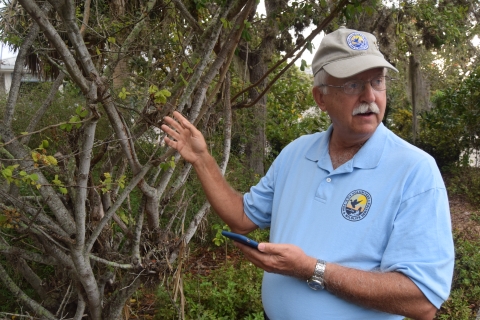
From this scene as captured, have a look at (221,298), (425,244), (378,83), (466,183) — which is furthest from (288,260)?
(466,183)

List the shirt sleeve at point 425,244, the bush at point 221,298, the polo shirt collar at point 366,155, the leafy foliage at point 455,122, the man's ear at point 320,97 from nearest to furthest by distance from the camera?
the shirt sleeve at point 425,244
the polo shirt collar at point 366,155
the man's ear at point 320,97
the bush at point 221,298
the leafy foliage at point 455,122

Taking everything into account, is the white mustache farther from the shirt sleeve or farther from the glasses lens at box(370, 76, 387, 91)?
the shirt sleeve

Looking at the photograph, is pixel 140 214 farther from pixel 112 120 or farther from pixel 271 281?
pixel 271 281

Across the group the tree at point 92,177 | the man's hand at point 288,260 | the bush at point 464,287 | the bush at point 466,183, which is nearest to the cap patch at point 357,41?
the man's hand at point 288,260

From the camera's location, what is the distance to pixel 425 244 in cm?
163

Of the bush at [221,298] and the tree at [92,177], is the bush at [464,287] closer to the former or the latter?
the bush at [221,298]

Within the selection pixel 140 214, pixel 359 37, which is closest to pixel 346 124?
pixel 359 37

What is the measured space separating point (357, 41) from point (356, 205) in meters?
0.66

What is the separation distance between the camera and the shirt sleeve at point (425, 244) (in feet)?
5.30

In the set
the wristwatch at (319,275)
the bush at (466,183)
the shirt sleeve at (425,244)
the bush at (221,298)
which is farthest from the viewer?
the bush at (466,183)

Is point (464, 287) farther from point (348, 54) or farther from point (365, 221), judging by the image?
point (348, 54)

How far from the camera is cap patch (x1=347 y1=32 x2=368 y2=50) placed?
6.33 ft

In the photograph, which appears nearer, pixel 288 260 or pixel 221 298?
pixel 288 260

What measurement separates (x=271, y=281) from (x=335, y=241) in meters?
0.39
